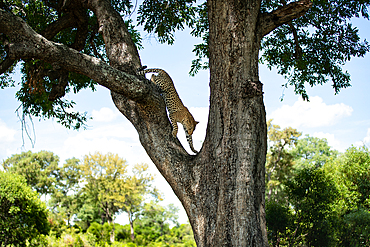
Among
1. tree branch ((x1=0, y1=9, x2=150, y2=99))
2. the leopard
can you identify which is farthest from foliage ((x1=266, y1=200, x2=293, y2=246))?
tree branch ((x1=0, y1=9, x2=150, y2=99))

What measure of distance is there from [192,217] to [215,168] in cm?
61

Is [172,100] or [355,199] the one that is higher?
[172,100]

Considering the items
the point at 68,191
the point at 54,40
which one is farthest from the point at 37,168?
the point at 54,40

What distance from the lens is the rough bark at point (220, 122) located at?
284 centimetres

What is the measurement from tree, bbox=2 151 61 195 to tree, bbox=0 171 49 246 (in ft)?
46.6

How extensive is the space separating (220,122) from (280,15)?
5.35 feet

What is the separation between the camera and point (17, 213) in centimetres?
941

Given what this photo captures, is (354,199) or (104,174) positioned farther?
(104,174)

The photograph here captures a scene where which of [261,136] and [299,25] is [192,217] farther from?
[299,25]

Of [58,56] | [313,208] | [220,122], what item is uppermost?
[58,56]

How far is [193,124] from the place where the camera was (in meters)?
5.63

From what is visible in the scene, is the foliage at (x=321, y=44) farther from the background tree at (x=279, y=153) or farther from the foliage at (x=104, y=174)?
the foliage at (x=104, y=174)

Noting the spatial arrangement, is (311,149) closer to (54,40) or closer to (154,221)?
(154,221)

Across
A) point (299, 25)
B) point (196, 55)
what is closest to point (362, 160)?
point (299, 25)
